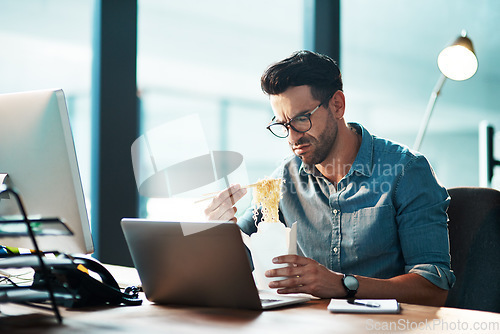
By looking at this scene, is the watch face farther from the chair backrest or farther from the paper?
the chair backrest

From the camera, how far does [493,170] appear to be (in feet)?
10.3

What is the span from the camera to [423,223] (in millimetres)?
1547

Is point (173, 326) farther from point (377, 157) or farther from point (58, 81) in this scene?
point (58, 81)

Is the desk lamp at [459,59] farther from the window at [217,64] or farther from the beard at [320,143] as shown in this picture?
the beard at [320,143]

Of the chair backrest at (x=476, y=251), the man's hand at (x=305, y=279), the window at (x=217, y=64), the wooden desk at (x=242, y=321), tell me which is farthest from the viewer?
the window at (x=217, y=64)

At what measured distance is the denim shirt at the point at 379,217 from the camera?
153cm

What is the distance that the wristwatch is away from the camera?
1274mm

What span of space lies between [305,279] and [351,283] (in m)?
0.14

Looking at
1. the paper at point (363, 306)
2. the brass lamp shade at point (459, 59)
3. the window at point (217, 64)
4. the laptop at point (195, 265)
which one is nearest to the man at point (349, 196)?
the paper at point (363, 306)

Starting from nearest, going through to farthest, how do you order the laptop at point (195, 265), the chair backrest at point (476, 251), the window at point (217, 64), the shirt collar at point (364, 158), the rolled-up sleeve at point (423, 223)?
the laptop at point (195, 265) < the rolled-up sleeve at point (423, 223) < the chair backrest at point (476, 251) < the shirt collar at point (364, 158) < the window at point (217, 64)

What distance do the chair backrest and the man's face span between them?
1.65ft

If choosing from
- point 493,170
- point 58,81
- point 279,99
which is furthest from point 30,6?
point 493,170

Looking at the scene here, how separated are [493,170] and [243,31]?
1.84 metres

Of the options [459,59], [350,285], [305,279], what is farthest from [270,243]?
[459,59]
